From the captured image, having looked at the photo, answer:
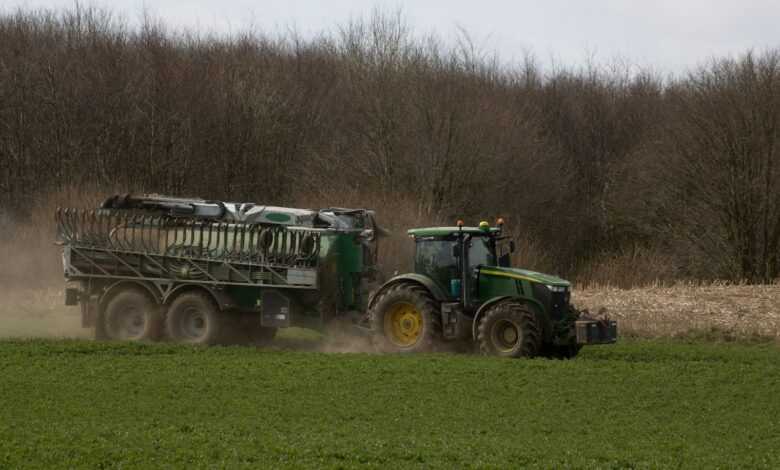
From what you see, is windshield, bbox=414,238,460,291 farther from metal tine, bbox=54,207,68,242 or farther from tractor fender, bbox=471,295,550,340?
metal tine, bbox=54,207,68,242

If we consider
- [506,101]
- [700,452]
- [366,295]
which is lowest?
[700,452]

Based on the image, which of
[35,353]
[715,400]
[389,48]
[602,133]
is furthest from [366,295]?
[602,133]

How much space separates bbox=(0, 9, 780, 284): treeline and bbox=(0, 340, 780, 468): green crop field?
20043 millimetres

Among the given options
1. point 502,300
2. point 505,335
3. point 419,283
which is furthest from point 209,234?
point 505,335

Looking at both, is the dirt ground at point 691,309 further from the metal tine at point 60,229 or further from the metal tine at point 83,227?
the metal tine at point 60,229

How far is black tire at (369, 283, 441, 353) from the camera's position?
2005cm

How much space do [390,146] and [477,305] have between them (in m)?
30.0

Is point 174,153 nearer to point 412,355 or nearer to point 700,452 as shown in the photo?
point 412,355

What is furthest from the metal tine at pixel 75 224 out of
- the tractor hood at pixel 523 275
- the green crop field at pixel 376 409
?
the tractor hood at pixel 523 275

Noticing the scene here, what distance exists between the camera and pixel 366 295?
22.0 metres

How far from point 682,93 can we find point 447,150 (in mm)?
12177

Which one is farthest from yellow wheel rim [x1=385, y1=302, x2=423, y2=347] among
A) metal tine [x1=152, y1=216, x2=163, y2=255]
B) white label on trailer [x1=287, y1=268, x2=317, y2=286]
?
metal tine [x1=152, y1=216, x2=163, y2=255]

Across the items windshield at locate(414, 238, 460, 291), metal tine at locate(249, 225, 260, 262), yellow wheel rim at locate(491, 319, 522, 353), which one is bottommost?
yellow wheel rim at locate(491, 319, 522, 353)

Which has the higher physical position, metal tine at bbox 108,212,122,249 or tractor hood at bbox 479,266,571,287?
metal tine at bbox 108,212,122,249
